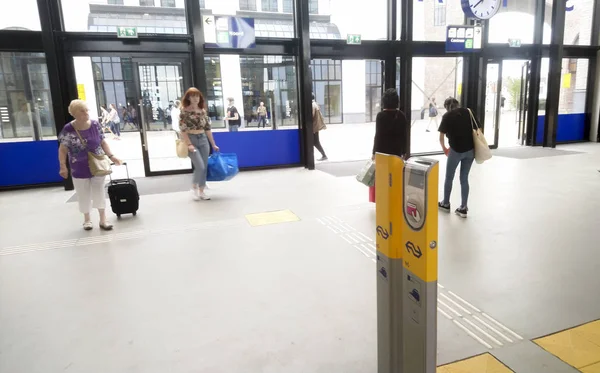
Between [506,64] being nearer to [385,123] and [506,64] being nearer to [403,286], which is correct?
[385,123]

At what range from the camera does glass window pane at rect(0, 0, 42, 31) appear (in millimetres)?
6621

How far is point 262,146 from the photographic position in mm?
8211

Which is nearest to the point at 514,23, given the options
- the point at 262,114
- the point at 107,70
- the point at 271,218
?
the point at 262,114

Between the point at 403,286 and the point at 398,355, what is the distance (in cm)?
35

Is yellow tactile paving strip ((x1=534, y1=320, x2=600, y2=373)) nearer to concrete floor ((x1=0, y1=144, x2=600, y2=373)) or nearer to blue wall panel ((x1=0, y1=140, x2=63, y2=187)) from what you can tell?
concrete floor ((x1=0, y1=144, x2=600, y2=373))

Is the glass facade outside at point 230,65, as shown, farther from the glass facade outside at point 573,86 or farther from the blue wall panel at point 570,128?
the blue wall panel at point 570,128

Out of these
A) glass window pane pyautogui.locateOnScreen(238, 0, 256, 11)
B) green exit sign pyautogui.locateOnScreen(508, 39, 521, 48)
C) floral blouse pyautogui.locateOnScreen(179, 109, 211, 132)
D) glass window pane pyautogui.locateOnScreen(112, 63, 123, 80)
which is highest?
glass window pane pyautogui.locateOnScreen(238, 0, 256, 11)

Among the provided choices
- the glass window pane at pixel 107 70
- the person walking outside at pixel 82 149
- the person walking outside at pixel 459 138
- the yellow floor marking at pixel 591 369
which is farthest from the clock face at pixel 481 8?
the yellow floor marking at pixel 591 369

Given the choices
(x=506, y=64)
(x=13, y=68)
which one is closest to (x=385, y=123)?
(x=13, y=68)

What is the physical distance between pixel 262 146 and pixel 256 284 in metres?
5.40

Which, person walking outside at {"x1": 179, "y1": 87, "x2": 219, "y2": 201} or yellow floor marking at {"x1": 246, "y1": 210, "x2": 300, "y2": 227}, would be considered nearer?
yellow floor marking at {"x1": 246, "y1": 210, "x2": 300, "y2": 227}

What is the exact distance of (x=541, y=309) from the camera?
2531mm

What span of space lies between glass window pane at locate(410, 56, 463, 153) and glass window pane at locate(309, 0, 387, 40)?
45.9 inches

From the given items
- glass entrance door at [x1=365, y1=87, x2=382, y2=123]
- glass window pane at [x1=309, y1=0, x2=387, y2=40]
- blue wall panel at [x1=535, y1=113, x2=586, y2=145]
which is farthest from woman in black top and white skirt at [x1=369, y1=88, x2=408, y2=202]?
glass entrance door at [x1=365, y1=87, x2=382, y2=123]
